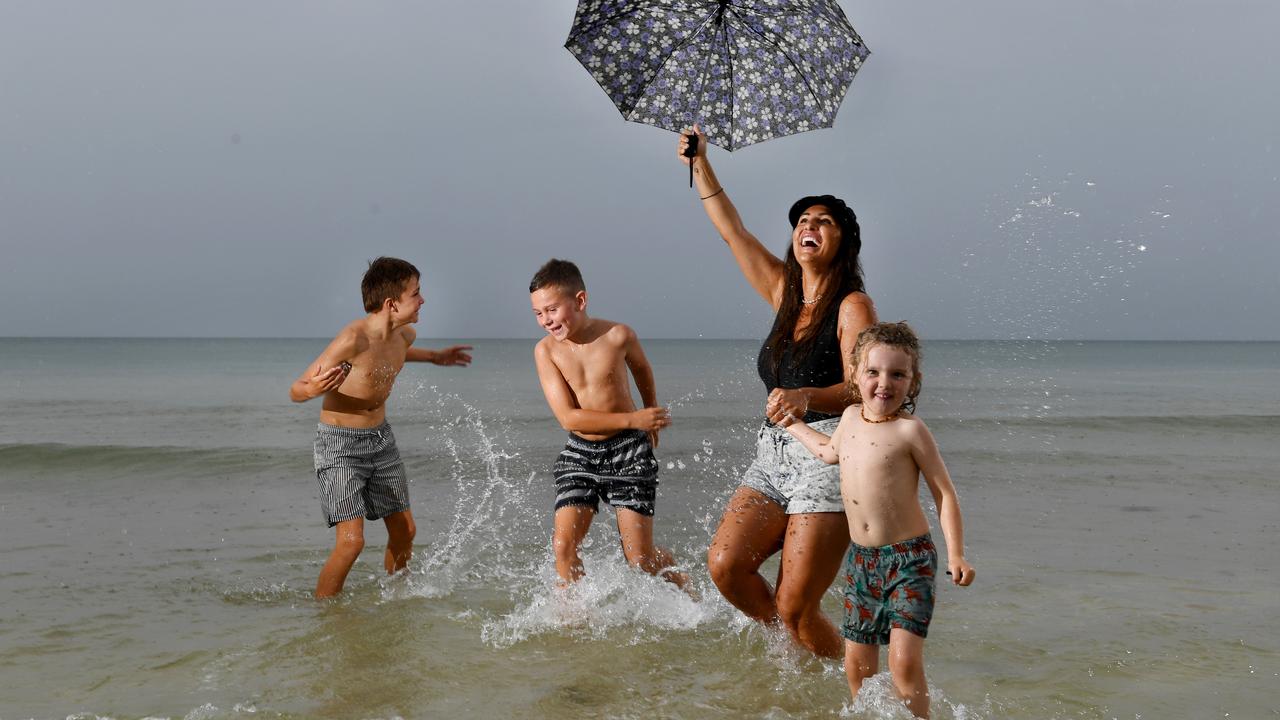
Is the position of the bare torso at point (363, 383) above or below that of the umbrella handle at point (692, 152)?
below

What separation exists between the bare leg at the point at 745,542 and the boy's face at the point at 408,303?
236 cm

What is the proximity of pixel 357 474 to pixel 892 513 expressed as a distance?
327 centimetres

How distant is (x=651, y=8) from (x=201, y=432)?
14.9 meters

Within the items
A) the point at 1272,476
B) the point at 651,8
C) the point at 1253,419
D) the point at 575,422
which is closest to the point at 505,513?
the point at 575,422

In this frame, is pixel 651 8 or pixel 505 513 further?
pixel 505 513

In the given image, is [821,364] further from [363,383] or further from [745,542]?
[363,383]

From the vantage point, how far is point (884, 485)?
3.32 meters

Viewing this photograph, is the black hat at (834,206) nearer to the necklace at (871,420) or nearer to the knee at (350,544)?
the necklace at (871,420)

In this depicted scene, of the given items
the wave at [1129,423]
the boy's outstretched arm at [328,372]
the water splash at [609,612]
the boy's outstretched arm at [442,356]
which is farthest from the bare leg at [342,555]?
the wave at [1129,423]

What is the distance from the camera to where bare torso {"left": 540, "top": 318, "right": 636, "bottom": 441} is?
193 inches

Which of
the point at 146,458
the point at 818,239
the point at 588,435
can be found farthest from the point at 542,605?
the point at 146,458

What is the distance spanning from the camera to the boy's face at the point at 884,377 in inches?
129

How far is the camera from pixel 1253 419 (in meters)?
20.0

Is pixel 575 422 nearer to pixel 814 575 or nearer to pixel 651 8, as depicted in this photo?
pixel 814 575
